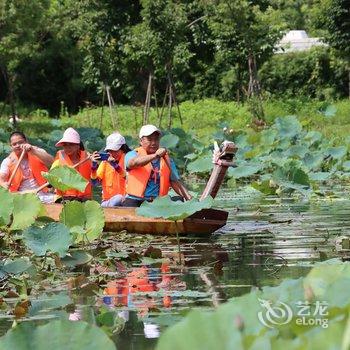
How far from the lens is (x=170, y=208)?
841 centimetres

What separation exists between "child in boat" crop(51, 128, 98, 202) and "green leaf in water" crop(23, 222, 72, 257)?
2984 mm

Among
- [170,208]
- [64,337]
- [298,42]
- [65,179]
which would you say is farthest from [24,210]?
[298,42]

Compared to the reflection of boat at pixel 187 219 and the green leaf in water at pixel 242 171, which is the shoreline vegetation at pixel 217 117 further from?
the reflection of boat at pixel 187 219

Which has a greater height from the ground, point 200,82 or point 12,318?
point 12,318

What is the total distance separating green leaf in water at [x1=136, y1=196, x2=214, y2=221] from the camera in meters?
8.28

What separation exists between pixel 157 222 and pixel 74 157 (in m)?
1.13

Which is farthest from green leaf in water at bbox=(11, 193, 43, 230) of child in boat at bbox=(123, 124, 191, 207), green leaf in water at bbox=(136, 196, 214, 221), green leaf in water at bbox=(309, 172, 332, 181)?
green leaf in water at bbox=(309, 172, 332, 181)

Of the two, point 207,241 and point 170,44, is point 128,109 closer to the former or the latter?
point 170,44

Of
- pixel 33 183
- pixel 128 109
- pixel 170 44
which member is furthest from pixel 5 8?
pixel 33 183

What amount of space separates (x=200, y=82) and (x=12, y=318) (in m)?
31.5

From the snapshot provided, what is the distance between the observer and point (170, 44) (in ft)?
89.8

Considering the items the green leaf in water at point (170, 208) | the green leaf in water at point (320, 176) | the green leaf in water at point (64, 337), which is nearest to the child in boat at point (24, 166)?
the green leaf in water at point (170, 208)

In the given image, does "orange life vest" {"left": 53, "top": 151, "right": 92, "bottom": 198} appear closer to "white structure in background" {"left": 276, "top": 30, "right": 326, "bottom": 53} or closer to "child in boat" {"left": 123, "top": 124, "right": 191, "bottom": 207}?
"child in boat" {"left": 123, "top": 124, "right": 191, "bottom": 207}

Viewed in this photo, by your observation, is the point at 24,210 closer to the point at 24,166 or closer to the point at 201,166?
the point at 24,166
